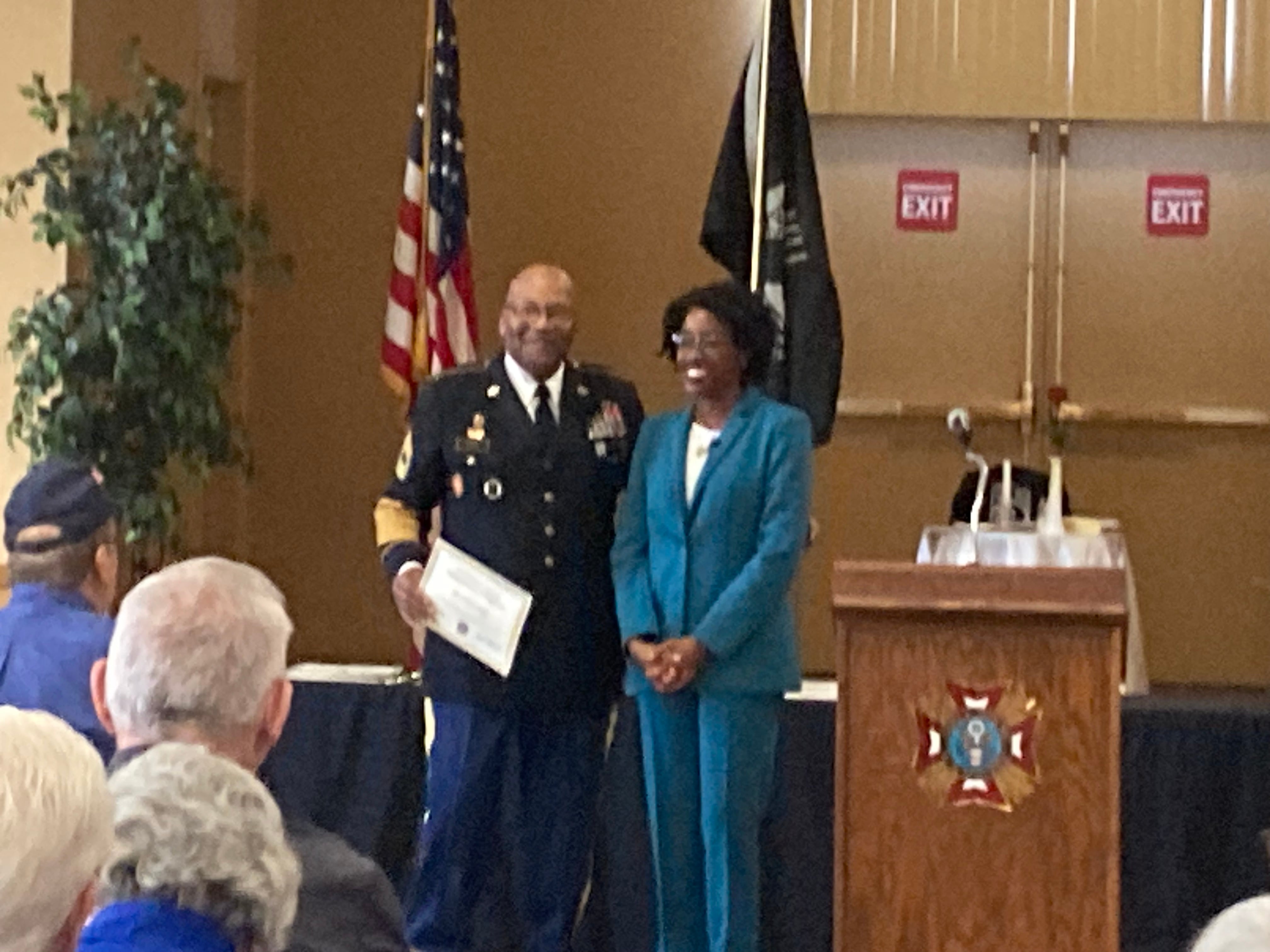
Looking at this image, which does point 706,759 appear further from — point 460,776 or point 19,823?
point 19,823

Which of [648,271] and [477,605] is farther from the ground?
[648,271]

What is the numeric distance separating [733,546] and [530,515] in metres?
0.42

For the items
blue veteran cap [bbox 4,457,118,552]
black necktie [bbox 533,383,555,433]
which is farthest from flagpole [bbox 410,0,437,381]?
blue veteran cap [bbox 4,457,118,552]

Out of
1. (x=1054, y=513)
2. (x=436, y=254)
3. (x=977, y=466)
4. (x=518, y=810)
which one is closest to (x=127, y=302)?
(x=436, y=254)

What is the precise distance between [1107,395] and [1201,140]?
1028 mm

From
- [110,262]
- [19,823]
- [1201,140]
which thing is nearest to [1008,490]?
[1201,140]

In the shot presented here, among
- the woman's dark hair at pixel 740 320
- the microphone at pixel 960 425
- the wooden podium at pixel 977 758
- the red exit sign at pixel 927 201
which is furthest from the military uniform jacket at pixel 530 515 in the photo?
the red exit sign at pixel 927 201

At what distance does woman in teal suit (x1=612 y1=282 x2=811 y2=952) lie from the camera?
10.6 ft

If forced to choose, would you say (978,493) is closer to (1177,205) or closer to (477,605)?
(477,605)

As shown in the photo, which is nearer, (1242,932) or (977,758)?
(1242,932)

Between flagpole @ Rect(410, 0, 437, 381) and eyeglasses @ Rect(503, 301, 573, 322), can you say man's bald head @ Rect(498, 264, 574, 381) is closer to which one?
eyeglasses @ Rect(503, 301, 573, 322)

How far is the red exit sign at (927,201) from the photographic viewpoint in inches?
264

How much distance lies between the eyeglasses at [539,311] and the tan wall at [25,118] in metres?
1.86

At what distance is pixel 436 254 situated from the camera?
515 centimetres
